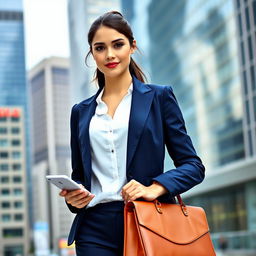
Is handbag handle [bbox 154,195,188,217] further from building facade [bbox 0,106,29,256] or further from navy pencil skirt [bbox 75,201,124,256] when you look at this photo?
building facade [bbox 0,106,29,256]

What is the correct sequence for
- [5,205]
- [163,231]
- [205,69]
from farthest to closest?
1. [5,205]
2. [205,69]
3. [163,231]

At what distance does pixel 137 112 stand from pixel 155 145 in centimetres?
15

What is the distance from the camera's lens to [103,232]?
2.46 m

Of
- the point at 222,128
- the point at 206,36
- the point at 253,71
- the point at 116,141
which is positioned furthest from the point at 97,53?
the point at 206,36

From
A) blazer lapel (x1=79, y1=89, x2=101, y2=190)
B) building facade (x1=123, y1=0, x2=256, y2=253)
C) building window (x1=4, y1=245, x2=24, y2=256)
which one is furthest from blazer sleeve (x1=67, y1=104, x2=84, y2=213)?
building window (x1=4, y1=245, x2=24, y2=256)

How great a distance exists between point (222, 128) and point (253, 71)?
1174cm

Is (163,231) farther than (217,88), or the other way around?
(217,88)

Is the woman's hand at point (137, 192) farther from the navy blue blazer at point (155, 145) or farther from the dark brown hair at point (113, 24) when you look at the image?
the dark brown hair at point (113, 24)

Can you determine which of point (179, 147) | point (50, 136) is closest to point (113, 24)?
point (179, 147)

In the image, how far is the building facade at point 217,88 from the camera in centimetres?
4953

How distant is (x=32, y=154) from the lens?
132375mm

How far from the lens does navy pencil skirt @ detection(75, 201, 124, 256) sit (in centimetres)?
243

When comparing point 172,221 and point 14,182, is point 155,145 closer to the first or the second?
point 172,221

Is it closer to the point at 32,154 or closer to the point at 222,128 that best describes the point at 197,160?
the point at 222,128
